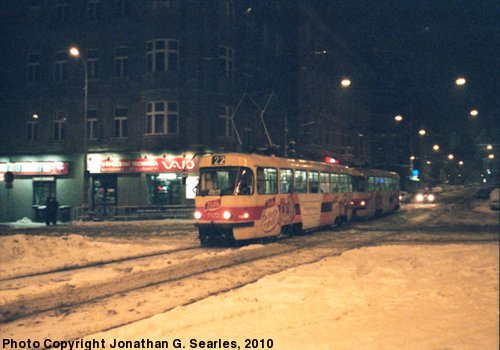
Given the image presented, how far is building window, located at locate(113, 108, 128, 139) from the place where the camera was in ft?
117

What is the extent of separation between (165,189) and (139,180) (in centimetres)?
196

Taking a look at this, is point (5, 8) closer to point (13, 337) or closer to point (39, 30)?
point (39, 30)

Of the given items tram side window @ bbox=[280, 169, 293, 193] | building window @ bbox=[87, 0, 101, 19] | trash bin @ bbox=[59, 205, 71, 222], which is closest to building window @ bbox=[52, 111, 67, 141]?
trash bin @ bbox=[59, 205, 71, 222]

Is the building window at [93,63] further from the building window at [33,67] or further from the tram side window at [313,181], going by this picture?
the tram side window at [313,181]

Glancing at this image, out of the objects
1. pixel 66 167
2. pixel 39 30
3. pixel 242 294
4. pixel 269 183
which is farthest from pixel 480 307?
pixel 39 30

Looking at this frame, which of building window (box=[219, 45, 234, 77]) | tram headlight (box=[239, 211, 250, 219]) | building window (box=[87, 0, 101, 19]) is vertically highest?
building window (box=[87, 0, 101, 19])

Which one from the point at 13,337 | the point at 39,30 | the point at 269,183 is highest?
the point at 39,30

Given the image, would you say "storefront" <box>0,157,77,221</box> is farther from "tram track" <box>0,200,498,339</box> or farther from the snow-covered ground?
the snow-covered ground

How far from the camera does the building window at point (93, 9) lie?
3644 centimetres

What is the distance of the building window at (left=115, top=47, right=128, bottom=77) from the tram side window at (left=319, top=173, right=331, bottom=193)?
63.0 ft

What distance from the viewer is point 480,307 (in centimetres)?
652

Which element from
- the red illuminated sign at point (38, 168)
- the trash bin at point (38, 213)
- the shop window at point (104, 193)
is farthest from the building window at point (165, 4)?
the trash bin at point (38, 213)

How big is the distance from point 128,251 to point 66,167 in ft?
73.6

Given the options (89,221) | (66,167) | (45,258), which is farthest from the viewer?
(66,167)
